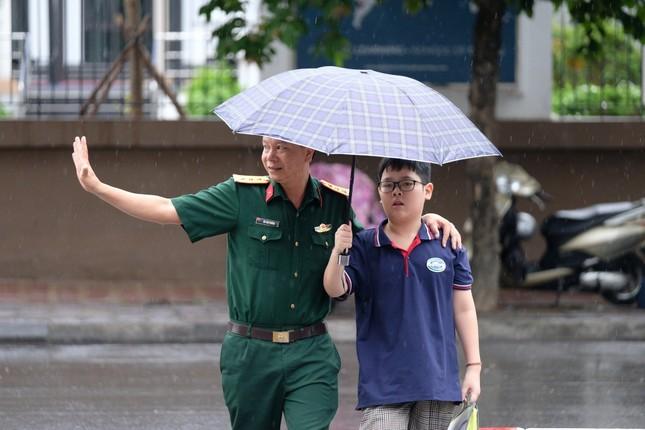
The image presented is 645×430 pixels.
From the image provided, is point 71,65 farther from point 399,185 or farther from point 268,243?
point 399,185

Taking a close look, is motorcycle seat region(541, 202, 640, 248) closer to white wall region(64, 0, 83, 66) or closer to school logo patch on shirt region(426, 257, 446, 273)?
white wall region(64, 0, 83, 66)

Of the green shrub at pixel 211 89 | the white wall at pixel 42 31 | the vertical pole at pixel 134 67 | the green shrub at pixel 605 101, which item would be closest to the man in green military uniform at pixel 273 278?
the vertical pole at pixel 134 67

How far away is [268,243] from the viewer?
4.57 meters

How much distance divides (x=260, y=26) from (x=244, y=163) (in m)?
2.34

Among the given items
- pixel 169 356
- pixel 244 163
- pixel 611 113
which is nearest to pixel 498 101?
pixel 611 113

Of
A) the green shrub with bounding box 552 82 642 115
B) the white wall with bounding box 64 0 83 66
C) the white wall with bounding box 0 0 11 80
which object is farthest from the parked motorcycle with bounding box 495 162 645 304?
the white wall with bounding box 0 0 11 80

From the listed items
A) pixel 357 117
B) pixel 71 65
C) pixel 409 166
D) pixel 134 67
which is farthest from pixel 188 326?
pixel 357 117

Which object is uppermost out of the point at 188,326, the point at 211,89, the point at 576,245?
the point at 211,89

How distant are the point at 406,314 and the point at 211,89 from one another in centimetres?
1128

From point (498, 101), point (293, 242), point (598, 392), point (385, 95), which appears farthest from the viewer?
point (498, 101)

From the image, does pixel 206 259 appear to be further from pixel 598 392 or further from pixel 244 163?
pixel 598 392

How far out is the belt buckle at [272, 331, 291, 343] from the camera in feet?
14.9

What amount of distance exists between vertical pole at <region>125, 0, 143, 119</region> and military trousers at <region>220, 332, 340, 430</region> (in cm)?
921

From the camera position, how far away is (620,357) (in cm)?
995
